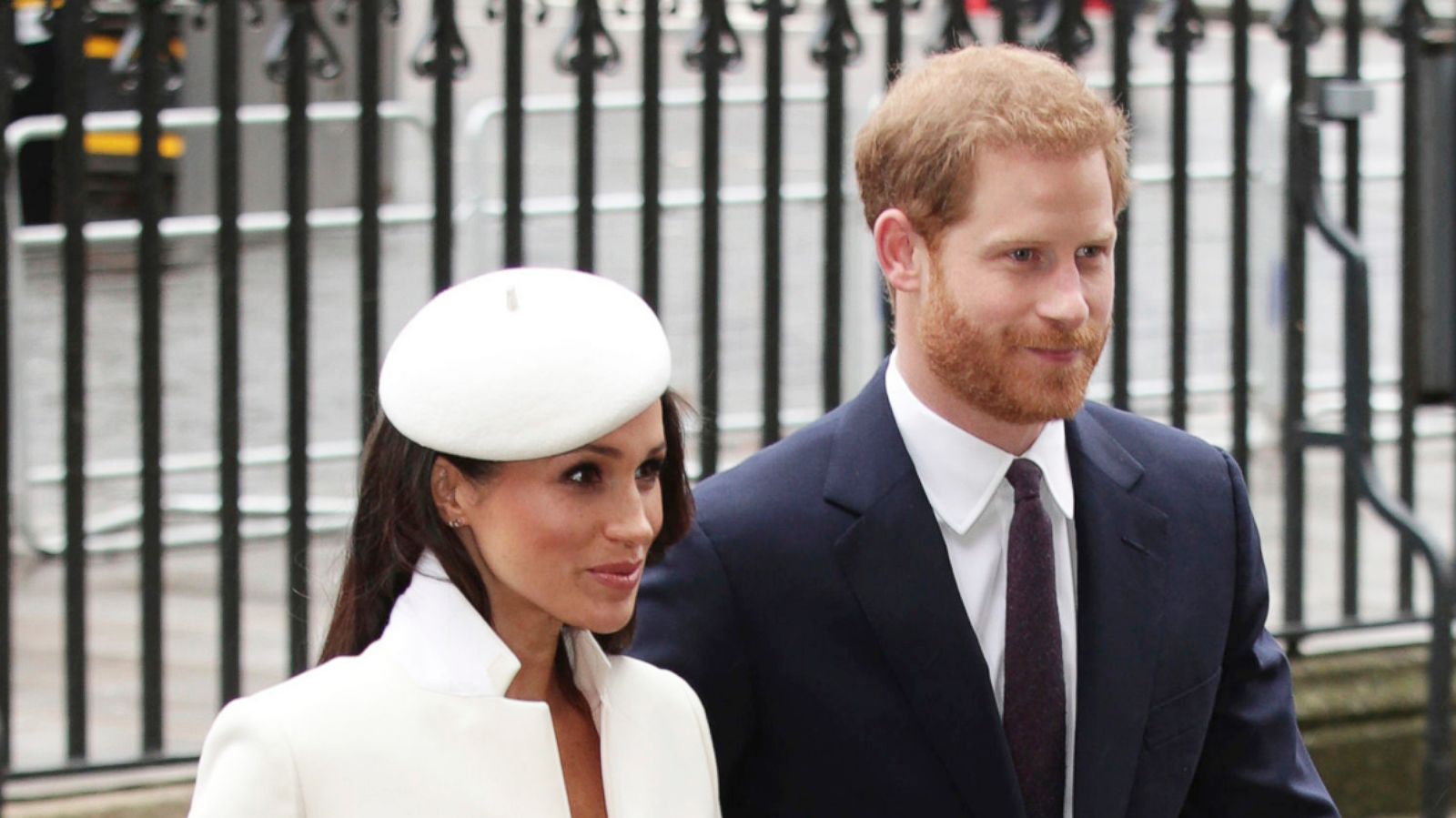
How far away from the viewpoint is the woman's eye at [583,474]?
2.30 m

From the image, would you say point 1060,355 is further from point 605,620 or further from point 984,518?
point 605,620

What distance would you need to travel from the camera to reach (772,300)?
529 cm

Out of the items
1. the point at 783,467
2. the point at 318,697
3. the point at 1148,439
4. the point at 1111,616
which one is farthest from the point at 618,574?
the point at 1148,439

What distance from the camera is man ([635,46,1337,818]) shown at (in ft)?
8.73

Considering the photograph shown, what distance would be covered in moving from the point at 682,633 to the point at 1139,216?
10037 mm

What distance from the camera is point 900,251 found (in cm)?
277

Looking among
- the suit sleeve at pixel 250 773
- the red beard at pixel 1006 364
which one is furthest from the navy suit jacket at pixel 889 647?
the suit sleeve at pixel 250 773

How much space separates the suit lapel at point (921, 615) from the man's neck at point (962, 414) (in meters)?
0.06

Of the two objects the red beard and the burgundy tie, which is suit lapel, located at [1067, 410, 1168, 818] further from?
the red beard

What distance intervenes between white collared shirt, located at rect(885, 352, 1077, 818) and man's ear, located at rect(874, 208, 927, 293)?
142 millimetres

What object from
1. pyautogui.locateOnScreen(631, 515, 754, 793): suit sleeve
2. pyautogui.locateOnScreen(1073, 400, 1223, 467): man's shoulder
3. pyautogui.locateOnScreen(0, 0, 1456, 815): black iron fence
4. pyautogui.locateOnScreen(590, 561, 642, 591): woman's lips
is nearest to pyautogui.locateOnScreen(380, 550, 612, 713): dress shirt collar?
pyautogui.locateOnScreen(590, 561, 642, 591): woman's lips

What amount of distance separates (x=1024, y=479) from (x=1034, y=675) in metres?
0.21

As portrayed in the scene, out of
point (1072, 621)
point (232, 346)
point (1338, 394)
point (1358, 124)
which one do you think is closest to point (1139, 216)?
point (1338, 394)

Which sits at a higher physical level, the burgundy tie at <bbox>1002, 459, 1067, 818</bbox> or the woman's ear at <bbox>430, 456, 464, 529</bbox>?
the woman's ear at <bbox>430, 456, 464, 529</bbox>
